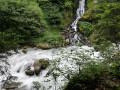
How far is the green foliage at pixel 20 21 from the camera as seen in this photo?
9391 mm

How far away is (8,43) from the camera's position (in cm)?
328

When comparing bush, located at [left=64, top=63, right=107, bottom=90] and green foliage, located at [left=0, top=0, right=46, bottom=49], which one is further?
green foliage, located at [left=0, top=0, right=46, bottom=49]

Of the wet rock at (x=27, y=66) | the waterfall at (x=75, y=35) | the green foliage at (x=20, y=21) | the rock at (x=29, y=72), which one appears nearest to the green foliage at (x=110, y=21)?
the rock at (x=29, y=72)

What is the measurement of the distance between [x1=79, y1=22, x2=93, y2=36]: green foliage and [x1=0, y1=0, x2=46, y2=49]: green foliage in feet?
15.1

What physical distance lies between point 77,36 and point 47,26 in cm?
397

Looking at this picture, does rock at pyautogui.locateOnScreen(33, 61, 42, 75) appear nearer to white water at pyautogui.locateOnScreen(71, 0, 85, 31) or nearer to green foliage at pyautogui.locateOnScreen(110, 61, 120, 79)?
green foliage at pyautogui.locateOnScreen(110, 61, 120, 79)

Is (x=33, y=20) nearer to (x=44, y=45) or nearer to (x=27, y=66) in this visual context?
(x=44, y=45)

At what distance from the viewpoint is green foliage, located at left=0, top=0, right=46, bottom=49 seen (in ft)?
30.8

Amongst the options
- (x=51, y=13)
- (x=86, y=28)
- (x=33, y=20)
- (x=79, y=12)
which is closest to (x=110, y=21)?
(x=86, y=28)

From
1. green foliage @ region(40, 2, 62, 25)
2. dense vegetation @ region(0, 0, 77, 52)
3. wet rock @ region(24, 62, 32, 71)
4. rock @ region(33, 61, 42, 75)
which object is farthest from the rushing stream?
green foliage @ region(40, 2, 62, 25)

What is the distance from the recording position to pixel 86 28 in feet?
40.2

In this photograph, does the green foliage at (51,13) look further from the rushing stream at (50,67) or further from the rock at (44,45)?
the rock at (44,45)

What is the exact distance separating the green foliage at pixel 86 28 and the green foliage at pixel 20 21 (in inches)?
181

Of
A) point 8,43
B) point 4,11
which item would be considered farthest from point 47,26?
point 8,43
